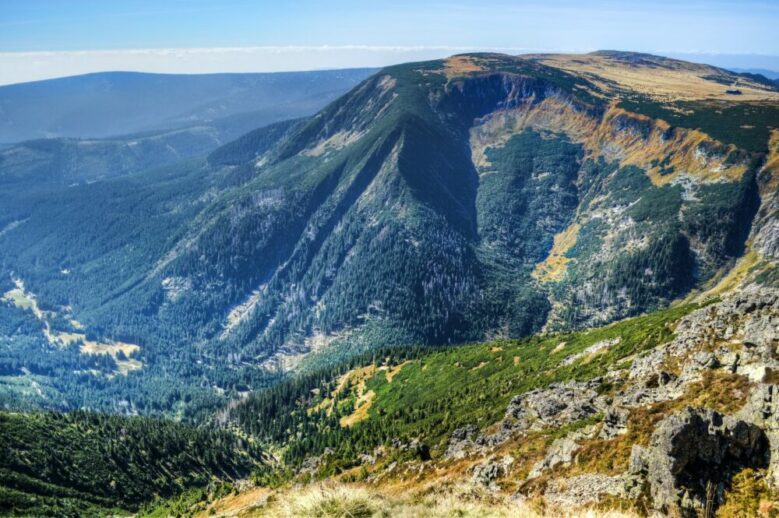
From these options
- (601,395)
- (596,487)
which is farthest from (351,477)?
(596,487)

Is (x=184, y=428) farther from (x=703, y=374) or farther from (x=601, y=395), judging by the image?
(x=703, y=374)

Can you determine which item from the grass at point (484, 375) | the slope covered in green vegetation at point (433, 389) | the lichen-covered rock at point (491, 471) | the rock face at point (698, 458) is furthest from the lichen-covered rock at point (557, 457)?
the grass at point (484, 375)

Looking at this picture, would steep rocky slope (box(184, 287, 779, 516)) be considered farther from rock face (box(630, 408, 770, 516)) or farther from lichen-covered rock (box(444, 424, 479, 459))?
lichen-covered rock (box(444, 424, 479, 459))

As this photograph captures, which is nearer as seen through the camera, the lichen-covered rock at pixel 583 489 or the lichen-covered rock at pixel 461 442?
the lichen-covered rock at pixel 583 489

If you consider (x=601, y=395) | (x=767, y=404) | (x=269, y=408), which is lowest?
(x=269, y=408)

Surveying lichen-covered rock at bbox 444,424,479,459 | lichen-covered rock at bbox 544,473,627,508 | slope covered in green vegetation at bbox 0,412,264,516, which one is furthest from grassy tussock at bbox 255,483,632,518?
slope covered in green vegetation at bbox 0,412,264,516

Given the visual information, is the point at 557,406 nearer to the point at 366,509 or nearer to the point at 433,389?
the point at 366,509

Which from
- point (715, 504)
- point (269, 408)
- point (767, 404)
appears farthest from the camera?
point (269, 408)

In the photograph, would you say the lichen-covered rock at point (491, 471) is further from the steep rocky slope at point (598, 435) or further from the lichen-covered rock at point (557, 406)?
the lichen-covered rock at point (557, 406)
